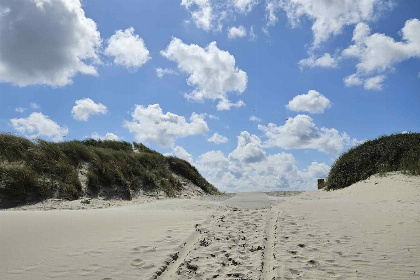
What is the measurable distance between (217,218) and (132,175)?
9.84m

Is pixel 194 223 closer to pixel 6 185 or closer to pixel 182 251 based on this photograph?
pixel 182 251

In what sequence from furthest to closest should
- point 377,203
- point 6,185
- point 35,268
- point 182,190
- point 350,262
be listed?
point 182,190 < point 6,185 < point 377,203 < point 350,262 < point 35,268

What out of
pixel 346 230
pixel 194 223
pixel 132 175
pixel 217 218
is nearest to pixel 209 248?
pixel 194 223

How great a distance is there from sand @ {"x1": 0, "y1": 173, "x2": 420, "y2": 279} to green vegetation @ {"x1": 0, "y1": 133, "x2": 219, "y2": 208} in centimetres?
586

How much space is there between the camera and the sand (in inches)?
167

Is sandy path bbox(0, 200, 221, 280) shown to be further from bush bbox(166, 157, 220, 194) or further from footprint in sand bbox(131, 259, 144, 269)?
bush bbox(166, 157, 220, 194)

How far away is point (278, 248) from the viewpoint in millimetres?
5324

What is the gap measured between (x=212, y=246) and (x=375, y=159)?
563 inches

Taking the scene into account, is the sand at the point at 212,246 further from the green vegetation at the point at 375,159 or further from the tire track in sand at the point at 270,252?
the green vegetation at the point at 375,159

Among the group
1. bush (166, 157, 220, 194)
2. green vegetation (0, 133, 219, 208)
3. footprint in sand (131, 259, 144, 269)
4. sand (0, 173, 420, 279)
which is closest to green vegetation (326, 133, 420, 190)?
sand (0, 173, 420, 279)

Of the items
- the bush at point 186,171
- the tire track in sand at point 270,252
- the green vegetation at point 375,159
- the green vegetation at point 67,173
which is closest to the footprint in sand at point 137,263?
the tire track in sand at point 270,252

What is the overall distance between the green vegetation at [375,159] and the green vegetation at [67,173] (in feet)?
32.5

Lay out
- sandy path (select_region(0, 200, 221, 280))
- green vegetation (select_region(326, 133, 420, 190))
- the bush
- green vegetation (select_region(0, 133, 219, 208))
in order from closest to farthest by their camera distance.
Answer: sandy path (select_region(0, 200, 221, 280)) → green vegetation (select_region(0, 133, 219, 208)) → green vegetation (select_region(326, 133, 420, 190)) → the bush

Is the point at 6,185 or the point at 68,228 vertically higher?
the point at 6,185
